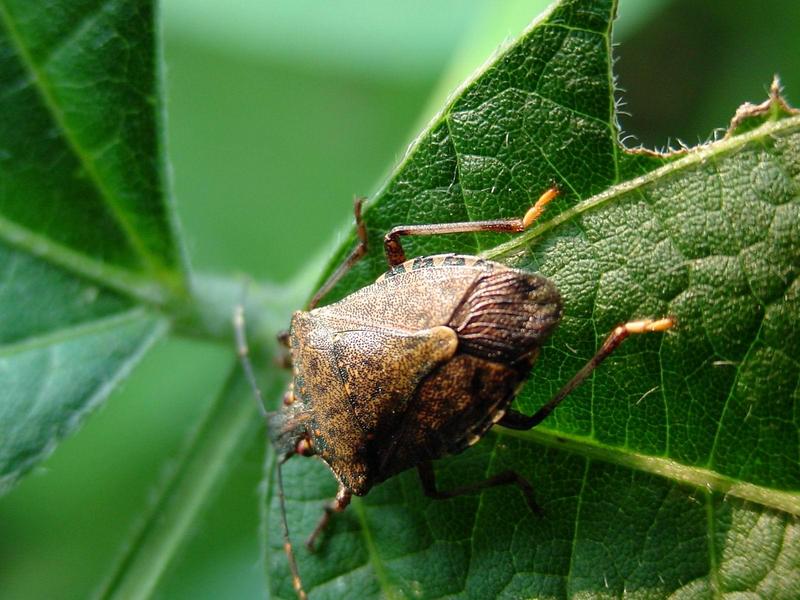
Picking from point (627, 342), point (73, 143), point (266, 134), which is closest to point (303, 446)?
point (627, 342)

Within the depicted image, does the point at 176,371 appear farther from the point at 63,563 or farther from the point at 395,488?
the point at 395,488

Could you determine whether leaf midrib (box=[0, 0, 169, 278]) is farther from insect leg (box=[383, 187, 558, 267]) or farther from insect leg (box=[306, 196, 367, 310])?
insect leg (box=[383, 187, 558, 267])

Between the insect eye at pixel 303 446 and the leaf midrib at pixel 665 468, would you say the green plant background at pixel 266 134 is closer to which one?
the insect eye at pixel 303 446

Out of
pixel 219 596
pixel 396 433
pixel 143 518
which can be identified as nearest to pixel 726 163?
pixel 396 433

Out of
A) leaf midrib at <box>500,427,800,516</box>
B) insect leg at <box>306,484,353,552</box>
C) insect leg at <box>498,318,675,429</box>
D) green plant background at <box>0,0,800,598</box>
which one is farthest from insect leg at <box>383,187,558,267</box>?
green plant background at <box>0,0,800,598</box>

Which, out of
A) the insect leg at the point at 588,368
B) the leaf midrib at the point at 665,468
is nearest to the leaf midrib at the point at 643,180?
the insect leg at the point at 588,368
